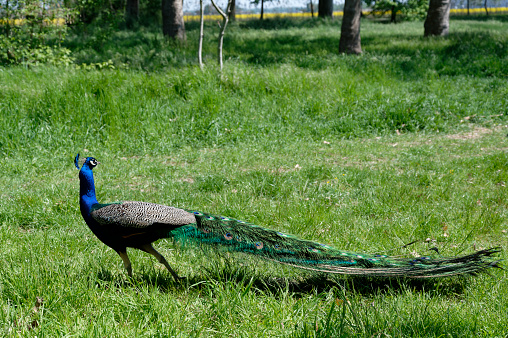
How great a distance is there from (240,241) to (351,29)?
12823 mm

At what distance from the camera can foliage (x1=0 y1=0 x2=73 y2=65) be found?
33.3ft

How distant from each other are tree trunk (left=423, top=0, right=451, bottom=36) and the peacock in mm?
15593

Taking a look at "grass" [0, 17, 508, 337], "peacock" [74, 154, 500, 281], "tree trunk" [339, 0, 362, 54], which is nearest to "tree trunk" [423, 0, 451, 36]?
"grass" [0, 17, 508, 337]

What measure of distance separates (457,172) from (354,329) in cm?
437

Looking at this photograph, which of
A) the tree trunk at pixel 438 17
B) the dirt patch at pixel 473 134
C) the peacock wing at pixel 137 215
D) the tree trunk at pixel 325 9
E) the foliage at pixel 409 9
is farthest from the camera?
the foliage at pixel 409 9

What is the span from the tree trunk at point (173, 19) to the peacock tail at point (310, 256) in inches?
517

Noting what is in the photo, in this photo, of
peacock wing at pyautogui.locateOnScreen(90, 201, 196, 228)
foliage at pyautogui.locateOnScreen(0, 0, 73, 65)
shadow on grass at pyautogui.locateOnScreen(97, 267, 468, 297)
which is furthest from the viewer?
foliage at pyautogui.locateOnScreen(0, 0, 73, 65)

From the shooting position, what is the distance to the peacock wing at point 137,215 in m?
3.09

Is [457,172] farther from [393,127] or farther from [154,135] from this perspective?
[154,135]

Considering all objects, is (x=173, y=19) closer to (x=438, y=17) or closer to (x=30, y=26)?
(x=30, y=26)

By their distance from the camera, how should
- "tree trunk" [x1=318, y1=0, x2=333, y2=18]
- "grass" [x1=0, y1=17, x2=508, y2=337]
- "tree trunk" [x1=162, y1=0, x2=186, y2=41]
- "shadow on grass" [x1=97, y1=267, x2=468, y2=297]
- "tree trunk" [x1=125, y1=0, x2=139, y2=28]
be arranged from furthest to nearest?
"tree trunk" [x1=318, y1=0, x2=333, y2=18] < "tree trunk" [x1=125, y1=0, x2=139, y2=28] < "tree trunk" [x1=162, y1=0, x2=186, y2=41] < "shadow on grass" [x1=97, y1=267, x2=468, y2=297] < "grass" [x1=0, y1=17, x2=508, y2=337]

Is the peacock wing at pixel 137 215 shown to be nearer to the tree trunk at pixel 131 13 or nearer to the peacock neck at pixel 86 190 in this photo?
the peacock neck at pixel 86 190

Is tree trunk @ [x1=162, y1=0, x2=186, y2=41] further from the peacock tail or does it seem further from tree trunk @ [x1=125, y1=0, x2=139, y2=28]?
the peacock tail

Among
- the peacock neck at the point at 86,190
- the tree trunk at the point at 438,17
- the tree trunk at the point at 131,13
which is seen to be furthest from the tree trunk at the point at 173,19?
the peacock neck at the point at 86,190
